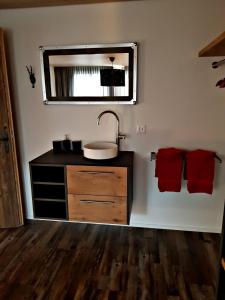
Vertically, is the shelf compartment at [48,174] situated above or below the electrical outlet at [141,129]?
below

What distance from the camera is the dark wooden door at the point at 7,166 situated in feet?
8.09

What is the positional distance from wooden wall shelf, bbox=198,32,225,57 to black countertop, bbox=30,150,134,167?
116 cm

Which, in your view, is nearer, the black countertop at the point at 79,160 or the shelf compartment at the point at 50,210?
the black countertop at the point at 79,160

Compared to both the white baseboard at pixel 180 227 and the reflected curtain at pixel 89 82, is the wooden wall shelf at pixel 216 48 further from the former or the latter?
the white baseboard at pixel 180 227

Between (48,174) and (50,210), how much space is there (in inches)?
14.7

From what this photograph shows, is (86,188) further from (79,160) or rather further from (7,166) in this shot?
(7,166)

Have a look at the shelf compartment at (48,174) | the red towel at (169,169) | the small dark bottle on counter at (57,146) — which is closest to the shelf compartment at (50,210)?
the shelf compartment at (48,174)

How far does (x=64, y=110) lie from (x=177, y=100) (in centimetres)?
122

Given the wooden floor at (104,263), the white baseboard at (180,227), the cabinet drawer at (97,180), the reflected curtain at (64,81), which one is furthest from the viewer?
the white baseboard at (180,227)

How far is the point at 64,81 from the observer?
254 centimetres

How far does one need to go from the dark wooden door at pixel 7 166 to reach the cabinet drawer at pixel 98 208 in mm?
Result: 845

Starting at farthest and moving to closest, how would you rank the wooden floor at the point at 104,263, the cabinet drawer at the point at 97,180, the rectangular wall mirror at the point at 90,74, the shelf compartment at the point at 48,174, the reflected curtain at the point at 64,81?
the reflected curtain at the point at 64,81 < the rectangular wall mirror at the point at 90,74 < the shelf compartment at the point at 48,174 < the cabinet drawer at the point at 97,180 < the wooden floor at the point at 104,263

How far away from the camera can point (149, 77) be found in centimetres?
239

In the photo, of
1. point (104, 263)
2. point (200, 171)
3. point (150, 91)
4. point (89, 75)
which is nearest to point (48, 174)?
point (104, 263)
